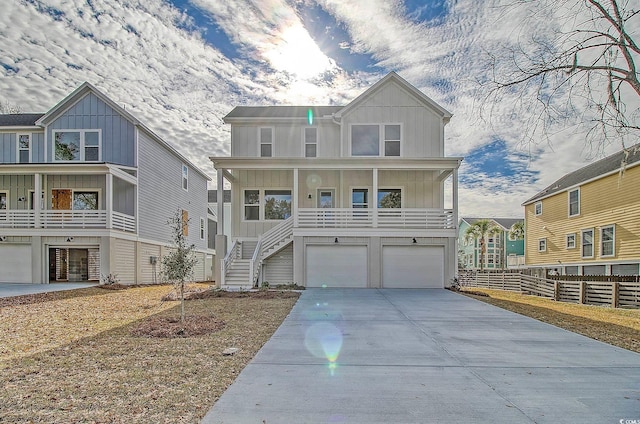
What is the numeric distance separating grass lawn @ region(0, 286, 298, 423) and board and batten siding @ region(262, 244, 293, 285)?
6.37m

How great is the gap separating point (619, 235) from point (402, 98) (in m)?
13.0

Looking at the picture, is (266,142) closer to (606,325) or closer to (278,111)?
(278,111)

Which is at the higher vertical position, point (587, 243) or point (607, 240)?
point (607, 240)

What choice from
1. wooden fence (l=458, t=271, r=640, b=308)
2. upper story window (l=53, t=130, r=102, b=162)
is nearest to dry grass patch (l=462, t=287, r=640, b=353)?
wooden fence (l=458, t=271, r=640, b=308)

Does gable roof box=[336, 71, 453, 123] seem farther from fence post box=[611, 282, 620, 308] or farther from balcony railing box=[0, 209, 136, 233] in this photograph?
balcony railing box=[0, 209, 136, 233]

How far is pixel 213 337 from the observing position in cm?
636

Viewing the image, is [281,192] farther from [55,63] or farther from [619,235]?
[619,235]

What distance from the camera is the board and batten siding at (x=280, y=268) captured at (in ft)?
51.0

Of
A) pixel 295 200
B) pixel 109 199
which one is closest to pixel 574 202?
pixel 295 200

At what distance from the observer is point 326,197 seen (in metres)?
16.8

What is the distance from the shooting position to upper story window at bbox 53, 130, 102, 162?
18125mm

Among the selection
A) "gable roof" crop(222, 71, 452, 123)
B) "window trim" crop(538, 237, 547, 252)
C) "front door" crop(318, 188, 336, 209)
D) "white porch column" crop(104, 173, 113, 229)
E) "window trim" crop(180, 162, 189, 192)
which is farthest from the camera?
"window trim" crop(538, 237, 547, 252)

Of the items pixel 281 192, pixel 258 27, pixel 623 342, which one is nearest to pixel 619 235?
pixel 623 342

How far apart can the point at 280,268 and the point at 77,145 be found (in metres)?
12.6
